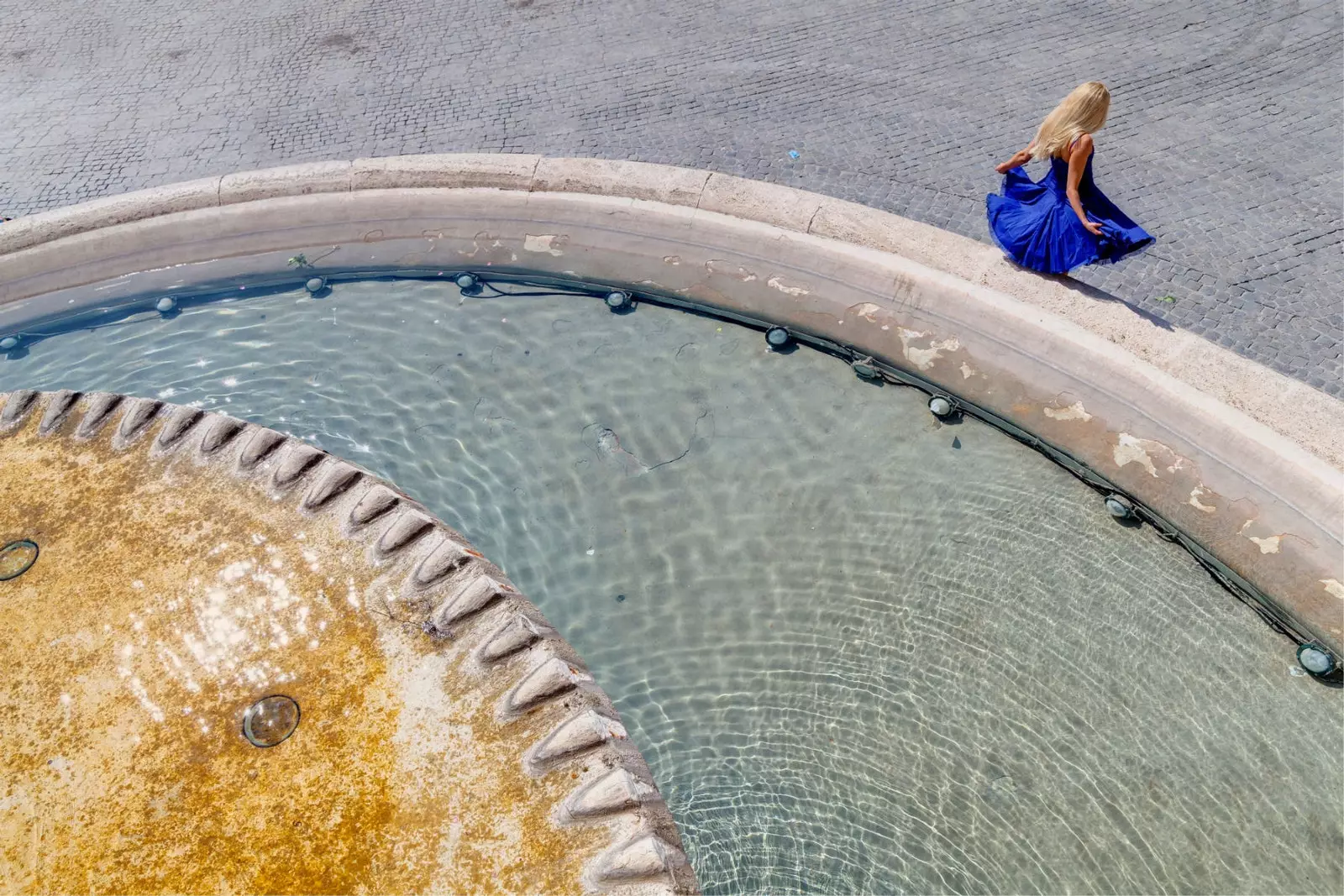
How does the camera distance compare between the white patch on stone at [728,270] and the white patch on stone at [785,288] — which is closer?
the white patch on stone at [785,288]

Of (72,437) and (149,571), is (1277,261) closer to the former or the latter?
(149,571)

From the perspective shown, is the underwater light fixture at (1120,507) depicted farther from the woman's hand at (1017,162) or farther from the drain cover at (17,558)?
the drain cover at (17,558)

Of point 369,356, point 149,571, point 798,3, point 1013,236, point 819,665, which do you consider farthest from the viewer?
point 798,3

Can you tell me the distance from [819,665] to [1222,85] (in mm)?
6790

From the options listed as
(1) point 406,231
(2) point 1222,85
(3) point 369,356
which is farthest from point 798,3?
Result: (3) point 369,356

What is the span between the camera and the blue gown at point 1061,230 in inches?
257

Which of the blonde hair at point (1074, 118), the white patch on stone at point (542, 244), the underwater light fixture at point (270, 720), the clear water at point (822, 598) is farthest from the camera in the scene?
the white patch on stone at point (542, 244)

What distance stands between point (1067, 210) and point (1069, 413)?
56.6 inches

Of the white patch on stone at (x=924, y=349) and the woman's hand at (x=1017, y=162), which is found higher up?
the woman's hand at (x=1017, y=162)

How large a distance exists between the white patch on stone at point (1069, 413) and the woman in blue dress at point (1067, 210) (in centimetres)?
102

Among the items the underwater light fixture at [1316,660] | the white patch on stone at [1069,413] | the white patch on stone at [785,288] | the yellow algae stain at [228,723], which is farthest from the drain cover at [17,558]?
the underwater light fixture at [1316,660]

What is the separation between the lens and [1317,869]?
484 centimetres

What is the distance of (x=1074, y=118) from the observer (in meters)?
6.34

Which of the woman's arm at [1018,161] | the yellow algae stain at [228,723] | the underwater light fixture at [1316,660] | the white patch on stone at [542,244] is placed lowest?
the yellow algae stain at [228,723]
